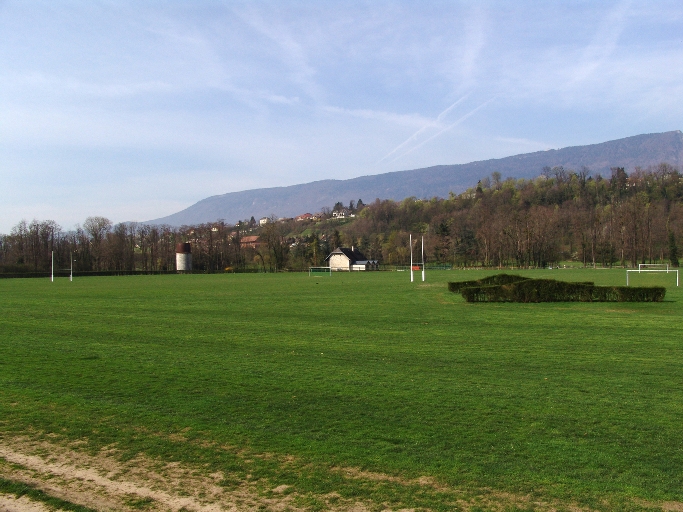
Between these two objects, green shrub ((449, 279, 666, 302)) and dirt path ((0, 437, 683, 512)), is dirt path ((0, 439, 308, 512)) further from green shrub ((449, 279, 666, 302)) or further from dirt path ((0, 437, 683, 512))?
green shrub ((449, 279, 666, 302))

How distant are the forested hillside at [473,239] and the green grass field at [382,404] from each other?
83983 mm

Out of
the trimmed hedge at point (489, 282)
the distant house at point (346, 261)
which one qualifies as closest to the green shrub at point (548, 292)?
the trimmed hedge at point (489, 282)

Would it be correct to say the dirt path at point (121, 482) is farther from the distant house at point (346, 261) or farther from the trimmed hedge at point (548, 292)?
the distant house at point (346, 261)

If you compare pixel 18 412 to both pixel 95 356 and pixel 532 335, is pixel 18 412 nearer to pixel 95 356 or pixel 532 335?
pixel 95 356

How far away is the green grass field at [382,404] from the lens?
5305mm

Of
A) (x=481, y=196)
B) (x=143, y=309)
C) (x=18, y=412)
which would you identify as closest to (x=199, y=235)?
(x=481, y=196)

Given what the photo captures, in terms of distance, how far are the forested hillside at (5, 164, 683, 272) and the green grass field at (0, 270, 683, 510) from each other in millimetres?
83983

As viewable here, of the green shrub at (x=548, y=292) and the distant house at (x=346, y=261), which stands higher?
the distant house at (x=346, y=261)

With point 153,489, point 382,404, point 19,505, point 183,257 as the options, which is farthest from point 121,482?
point 183,257

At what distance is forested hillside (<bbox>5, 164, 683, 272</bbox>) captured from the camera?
97.9 metres

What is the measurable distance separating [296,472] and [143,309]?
19.8m

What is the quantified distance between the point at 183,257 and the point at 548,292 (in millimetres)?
96406

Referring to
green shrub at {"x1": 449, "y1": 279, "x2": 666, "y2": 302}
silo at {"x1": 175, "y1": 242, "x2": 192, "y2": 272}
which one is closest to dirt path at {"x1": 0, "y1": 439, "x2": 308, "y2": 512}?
green shrub at {"x1": 449, "y1": 279, "x2": 666, "y2": 302}

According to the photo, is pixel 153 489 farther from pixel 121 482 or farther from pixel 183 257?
pixel 183 257
